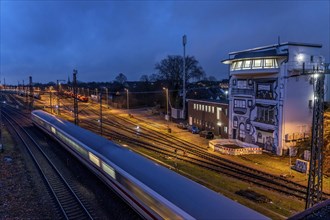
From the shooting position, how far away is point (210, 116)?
4719 cm

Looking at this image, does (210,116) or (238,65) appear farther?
(210,116)

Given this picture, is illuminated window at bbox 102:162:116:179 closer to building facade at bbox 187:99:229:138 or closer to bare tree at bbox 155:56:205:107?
building facade at bbox 187:99:229:138

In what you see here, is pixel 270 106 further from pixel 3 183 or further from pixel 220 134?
pixel 3 183

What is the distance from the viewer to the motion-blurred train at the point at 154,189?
966 cm

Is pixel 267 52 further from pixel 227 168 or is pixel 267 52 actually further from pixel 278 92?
pixel 227 168

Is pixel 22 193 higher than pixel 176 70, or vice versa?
pixel 176 70

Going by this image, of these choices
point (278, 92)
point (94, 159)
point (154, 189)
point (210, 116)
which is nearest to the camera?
point (154, 189)

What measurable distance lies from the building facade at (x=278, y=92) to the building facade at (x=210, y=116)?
5.09m

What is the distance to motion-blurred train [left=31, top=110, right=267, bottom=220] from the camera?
9.66 metres

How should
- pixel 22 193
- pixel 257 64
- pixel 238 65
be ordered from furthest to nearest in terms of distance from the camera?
pixel 238 65
pixel 257 64
pixel 22 193

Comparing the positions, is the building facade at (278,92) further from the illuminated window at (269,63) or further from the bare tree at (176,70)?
the bare tree at (176,70)

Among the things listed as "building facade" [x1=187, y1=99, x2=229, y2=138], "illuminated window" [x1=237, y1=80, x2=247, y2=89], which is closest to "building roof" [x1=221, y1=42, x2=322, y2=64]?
"illuminated window" [x1=237, y1=80, x2=247, y2=89]

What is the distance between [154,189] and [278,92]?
27.0 meters

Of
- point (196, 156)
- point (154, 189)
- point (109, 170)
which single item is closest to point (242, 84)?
point (196, 156)
